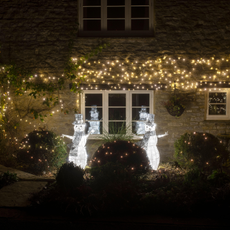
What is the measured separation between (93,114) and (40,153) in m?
1.97

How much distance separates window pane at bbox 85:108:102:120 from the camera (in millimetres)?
6879

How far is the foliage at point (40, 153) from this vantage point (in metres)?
5.59

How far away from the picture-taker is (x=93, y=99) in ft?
22.7

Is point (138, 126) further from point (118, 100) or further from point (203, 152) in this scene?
point (203, 152)

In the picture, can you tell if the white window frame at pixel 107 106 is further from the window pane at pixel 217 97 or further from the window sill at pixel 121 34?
the window pane at pixel 217 97

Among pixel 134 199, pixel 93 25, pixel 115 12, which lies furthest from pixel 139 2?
pixel 134 199

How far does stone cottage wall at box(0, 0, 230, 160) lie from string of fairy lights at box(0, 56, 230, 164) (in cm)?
16

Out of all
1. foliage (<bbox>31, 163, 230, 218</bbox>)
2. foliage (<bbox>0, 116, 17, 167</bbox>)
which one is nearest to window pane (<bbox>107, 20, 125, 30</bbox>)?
foliage (<bbox>0, 116, 17, 167</bbox>)

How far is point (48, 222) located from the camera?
10.9ft

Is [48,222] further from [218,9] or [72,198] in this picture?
[218,9]

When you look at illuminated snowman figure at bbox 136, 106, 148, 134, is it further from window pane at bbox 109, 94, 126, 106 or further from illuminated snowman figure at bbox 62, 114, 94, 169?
illuminated snowman figure at bbox 62, 114, 94, 169

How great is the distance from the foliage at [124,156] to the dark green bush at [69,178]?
0.97 metres

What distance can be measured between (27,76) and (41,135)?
1848 millimetres

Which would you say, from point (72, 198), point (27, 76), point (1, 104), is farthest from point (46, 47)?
point (72, 198)
